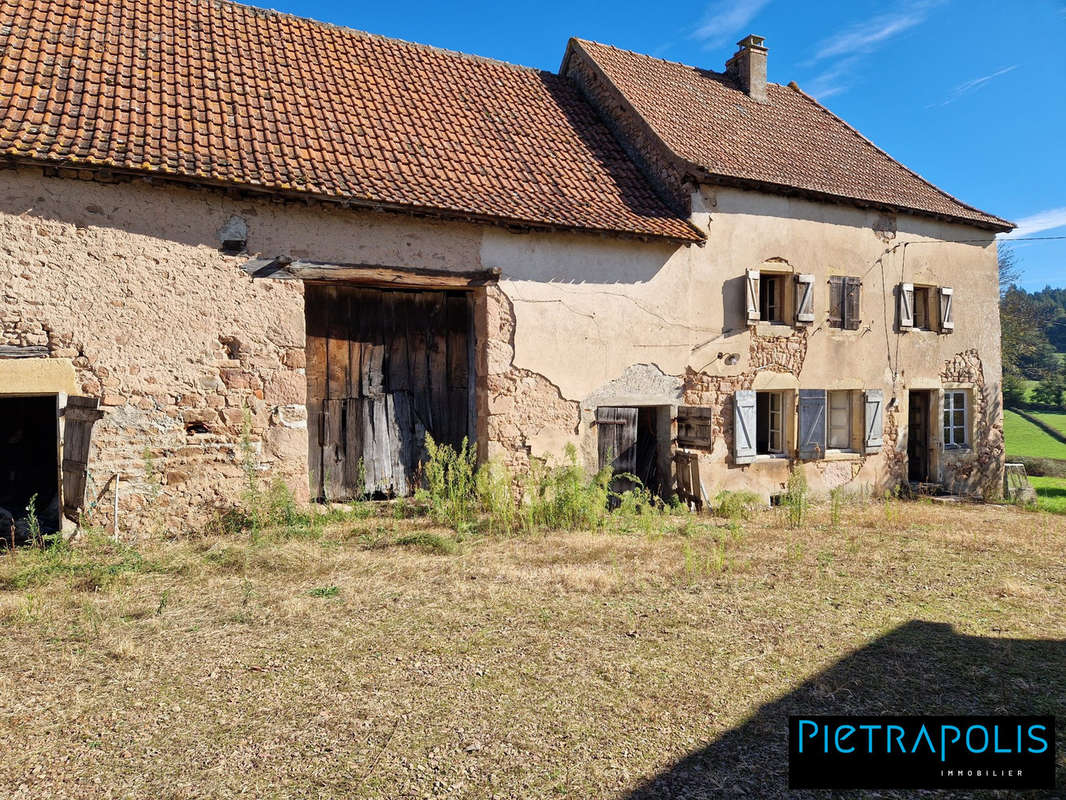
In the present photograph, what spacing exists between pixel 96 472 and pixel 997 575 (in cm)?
905

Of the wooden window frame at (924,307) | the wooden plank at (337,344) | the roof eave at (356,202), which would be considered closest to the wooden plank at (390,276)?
the wooden plank at (337,344)

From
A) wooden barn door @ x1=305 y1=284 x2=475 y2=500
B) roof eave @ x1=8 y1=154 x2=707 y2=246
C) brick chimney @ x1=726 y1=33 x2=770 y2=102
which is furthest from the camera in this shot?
brick chimney @ x1=726 y1=33 x2=770 y2=102

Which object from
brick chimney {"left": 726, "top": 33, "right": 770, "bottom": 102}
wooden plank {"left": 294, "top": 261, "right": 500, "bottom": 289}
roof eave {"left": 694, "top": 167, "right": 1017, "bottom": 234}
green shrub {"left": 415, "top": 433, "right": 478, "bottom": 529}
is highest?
brick chimney {"left": 726, "top": 33, "right": 770, "bottom": 102}

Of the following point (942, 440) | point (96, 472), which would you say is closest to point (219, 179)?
point (96, 472)

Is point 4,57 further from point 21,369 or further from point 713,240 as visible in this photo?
point 713,240

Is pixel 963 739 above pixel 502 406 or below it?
below

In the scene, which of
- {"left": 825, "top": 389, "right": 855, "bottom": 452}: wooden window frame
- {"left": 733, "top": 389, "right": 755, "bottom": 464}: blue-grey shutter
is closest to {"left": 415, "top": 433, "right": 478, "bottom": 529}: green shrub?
{"left": 733, "top": 389, "right": 755, "bottom": 464}: blue-grey shutter

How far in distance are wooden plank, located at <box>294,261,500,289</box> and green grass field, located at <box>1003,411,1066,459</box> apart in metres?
21.8

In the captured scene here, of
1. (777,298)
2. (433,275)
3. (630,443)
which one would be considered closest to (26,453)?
(433,275)

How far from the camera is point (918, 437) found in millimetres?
12992

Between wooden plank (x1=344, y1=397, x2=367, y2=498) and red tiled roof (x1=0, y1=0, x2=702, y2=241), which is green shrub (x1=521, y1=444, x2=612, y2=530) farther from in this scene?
red tiled roof (x1=0, y1=0, x2=702, y2=241)

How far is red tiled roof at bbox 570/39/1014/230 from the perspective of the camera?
10.7 m

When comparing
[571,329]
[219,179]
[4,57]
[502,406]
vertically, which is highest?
[4,57]

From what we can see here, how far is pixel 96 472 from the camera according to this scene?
23.1 feet
